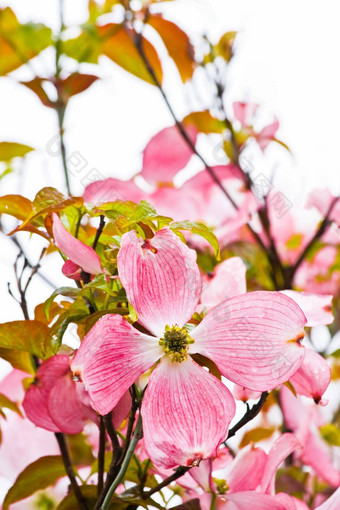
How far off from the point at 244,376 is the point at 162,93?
54 centimetres

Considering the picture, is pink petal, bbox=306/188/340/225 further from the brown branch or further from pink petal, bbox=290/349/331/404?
pink petal, bbox=290/349/331/404

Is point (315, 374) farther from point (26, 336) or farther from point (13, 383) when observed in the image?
point (13, 383)

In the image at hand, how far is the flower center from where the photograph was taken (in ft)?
1.38

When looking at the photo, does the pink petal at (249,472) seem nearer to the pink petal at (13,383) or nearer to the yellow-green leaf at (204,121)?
the pink petal at (13,383)

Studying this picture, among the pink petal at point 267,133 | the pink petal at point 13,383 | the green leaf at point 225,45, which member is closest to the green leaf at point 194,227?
the pink petal at point 13,383

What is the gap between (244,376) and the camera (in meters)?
0.41

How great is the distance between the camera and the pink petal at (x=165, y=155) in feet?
2.92

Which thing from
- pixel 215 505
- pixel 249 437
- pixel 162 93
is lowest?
pixel 249 437

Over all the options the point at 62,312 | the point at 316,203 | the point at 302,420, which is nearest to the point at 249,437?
the point at 302,420

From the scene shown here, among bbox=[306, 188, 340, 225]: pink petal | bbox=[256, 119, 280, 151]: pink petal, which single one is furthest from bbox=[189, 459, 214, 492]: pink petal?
bbox=[256, 119, 280, 151]: pink petal

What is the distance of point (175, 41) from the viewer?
1.00 meters

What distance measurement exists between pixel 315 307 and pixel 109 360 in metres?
0.18

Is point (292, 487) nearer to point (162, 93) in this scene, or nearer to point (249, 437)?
point (249, 437)

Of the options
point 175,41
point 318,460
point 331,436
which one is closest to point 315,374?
point 318,460
